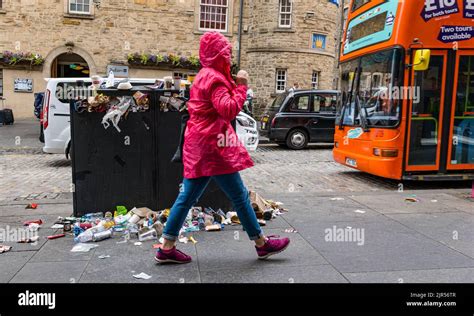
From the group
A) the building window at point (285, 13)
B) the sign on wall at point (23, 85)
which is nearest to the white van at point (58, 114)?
the sign on wall at point (23, 85)

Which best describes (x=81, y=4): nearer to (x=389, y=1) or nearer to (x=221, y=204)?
(x=389, y=1)

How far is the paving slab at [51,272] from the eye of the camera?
140 inches

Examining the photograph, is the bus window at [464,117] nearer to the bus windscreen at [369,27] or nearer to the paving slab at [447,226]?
the bus windscreen at [369,27]

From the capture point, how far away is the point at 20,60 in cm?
2153

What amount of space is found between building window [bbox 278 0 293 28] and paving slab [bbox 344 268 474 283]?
21.7 m

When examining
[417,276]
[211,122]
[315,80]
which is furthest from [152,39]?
[417,276]

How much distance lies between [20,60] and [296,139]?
14867mm

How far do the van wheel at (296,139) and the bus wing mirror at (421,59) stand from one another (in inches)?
285

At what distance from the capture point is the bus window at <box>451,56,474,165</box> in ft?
26.1

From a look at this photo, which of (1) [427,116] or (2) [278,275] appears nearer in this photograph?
(2) [278,275]

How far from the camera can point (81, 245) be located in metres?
4.43

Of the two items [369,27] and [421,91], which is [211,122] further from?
[369,27]

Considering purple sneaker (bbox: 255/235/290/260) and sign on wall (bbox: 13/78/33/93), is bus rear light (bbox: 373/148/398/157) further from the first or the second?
sign on wall (bbox: 13/78/33/93)

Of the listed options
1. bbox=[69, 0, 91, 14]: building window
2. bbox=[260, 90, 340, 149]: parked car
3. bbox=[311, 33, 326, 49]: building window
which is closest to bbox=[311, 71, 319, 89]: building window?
bbox=[311, 33, 326, 49]: building window
